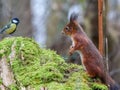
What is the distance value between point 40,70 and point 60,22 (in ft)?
21.8

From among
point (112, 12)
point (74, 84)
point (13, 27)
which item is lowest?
point (74, 84)

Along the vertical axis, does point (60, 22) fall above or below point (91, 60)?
above

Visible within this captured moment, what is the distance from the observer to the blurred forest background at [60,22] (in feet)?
26.4

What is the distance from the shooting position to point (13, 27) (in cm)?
444

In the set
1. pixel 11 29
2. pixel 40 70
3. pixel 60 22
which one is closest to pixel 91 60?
pixel 40 70

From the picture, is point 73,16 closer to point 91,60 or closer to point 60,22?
point 91,60

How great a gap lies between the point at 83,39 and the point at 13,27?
0.83 metres

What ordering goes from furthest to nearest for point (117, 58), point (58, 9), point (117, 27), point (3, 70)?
point (58, 9) → point (117, 27) → point (117, 58) → point (3, 70)

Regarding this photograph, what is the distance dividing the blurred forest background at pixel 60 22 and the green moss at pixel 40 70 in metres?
1.96

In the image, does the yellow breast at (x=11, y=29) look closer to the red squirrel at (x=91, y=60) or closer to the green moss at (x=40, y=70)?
the green moss at (x=40, y=70)

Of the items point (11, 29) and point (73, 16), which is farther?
point (11, 29)

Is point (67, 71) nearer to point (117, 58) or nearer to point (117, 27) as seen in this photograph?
point (117, 58)

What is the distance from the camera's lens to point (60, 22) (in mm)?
10391

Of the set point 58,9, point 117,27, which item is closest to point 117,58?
point 117,27
